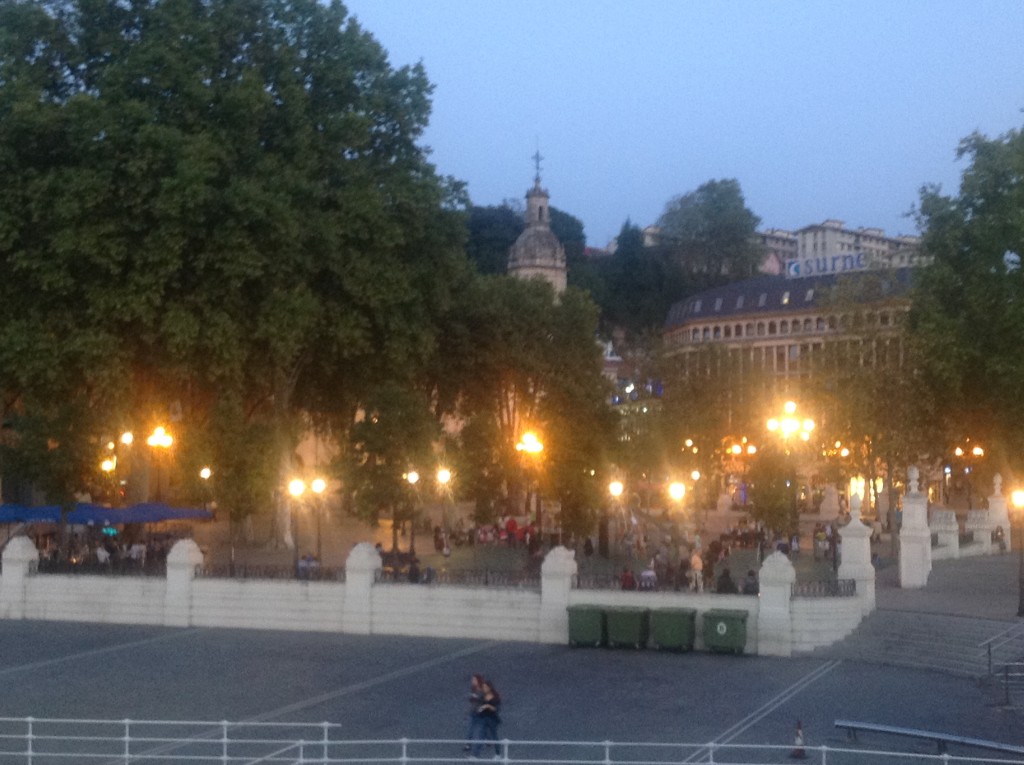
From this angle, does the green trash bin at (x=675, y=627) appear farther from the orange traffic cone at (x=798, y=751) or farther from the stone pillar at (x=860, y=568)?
the orange traffic cone at (x=798, y=751)

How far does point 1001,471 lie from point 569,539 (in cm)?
1700

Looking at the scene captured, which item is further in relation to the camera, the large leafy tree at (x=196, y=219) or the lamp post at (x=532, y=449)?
the lamp post at (x=532, y=449)

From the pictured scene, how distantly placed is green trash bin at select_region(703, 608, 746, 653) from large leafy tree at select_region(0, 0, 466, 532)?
1610 centimetres

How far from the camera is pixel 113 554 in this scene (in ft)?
112

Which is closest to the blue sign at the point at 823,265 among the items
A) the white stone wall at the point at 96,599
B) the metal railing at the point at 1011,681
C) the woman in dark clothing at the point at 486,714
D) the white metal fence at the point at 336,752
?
the white stone wall at the point at 96,599

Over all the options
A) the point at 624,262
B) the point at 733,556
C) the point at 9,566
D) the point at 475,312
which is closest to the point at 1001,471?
the point at 733,556

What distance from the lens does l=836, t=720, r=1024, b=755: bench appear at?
1559 centimetres

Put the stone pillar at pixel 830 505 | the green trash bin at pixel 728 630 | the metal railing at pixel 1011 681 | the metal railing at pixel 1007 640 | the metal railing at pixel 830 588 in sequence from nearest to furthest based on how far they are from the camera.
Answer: the metal railing at pixel 1011 681 → the metal railing at pixel 1007 640 → the green trash bin at pixel 728 630 → the metal railing at pixel 830 588 → the stone pillar at pixel 830 505

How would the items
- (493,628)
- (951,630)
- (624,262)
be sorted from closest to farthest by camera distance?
(951,630), (493,628), (624,262)

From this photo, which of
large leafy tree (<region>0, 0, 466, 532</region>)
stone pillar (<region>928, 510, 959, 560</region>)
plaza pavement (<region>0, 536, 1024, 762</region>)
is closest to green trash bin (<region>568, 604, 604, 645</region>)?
plaza pavement (<region>0, 536, 1024, 762</region>)

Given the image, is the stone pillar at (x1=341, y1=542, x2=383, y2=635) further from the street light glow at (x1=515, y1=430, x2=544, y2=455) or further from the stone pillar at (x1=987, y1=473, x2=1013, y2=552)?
the stone pillar at (x1=987, y1=473, x2=1013, y2=552)

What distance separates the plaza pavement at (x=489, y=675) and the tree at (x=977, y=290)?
1131cm

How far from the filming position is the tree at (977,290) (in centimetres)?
3688

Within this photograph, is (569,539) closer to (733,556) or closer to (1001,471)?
(733,556)
